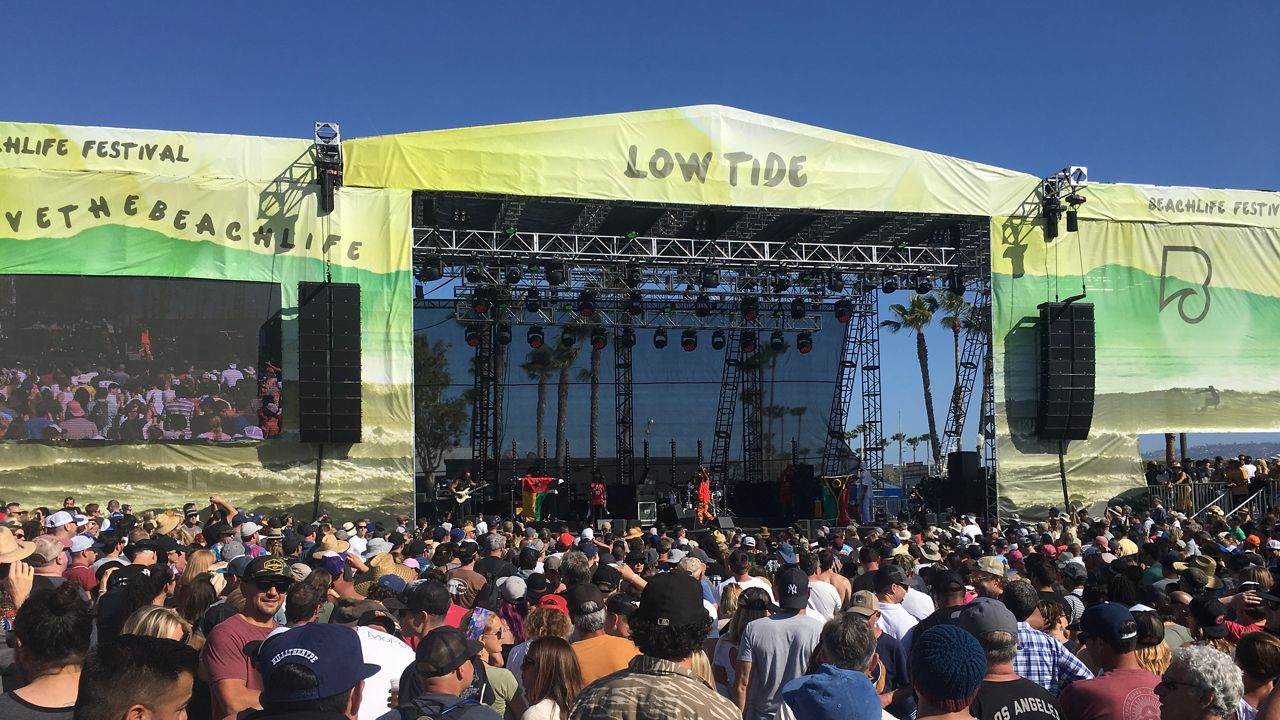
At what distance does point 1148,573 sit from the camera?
7.00m

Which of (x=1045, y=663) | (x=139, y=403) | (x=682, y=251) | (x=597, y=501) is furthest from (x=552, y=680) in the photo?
(x=597, y=501)

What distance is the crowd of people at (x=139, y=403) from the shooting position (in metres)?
17.2

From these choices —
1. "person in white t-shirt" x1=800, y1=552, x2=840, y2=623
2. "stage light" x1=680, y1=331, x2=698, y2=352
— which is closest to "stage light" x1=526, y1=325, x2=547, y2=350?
"stage light" x1=680, y1=331, x2=698, y2=352

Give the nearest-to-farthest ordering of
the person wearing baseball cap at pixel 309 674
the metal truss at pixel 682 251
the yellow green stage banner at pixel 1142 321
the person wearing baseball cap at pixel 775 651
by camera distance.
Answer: the person wearing baseball cap at pixel 309 674 → the person wearing baseball cap at pixel 775 651 → the metal truss at pixel 682 251 → the yellow green stage banner at pixel 1142 321

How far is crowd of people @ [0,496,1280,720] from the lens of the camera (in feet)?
9.21

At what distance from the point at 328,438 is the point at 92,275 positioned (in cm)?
471

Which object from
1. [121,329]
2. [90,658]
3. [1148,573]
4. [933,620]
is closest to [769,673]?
[933,620]

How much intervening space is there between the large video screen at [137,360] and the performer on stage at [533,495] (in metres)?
7.04

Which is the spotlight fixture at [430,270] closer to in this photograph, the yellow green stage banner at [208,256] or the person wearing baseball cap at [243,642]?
the yellow green stage banner at [208,256]

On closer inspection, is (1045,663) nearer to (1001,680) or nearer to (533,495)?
(1001,680)

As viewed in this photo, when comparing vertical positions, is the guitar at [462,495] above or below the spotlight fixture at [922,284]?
below

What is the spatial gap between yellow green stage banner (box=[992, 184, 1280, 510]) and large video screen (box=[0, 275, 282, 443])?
47.4 feet

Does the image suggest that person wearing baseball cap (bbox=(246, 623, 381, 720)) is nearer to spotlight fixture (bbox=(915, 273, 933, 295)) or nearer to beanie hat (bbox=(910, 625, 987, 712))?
beanie hat (bbox=(910, 625, 987, 712))

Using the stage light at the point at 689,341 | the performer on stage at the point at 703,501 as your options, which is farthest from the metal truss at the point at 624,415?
the performer on stage at the point at 703,501
